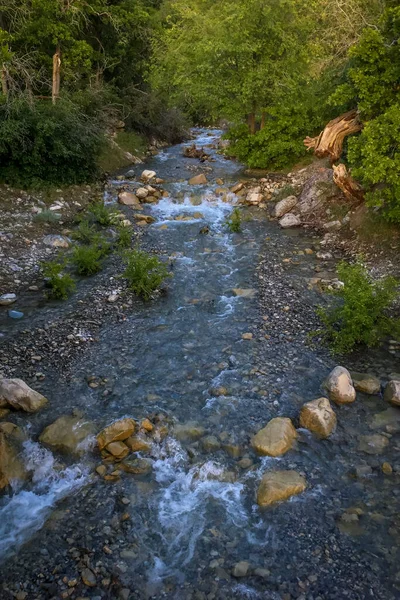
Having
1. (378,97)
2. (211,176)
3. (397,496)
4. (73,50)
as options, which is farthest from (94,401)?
(73,50)

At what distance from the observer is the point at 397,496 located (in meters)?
5.25

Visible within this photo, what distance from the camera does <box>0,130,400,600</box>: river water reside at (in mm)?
4453

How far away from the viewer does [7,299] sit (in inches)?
360

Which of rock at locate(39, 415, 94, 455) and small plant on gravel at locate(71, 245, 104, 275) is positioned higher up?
small plant on gravel at locate(71, 245, 104, 275)

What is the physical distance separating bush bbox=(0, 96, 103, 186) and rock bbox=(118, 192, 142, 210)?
142cm

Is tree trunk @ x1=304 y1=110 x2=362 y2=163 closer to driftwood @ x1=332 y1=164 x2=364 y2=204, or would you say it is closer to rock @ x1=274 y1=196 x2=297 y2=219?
driftwood @ x1=332 y1=164 x2=364 y2=204

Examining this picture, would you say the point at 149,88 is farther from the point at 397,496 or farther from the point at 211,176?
the point at 397,496

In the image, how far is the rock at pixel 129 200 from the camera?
14841 mm

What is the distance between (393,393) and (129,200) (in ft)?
35.7

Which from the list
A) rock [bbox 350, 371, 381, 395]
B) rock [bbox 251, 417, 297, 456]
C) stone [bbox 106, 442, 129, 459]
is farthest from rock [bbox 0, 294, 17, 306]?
rock [bbox 350, 371, 381, 395]

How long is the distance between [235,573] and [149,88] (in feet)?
74.9

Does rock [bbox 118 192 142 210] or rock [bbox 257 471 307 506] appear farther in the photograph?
rock [bbox 118 192 142 210]

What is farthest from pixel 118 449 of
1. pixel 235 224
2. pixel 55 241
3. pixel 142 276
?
pixel 235 224

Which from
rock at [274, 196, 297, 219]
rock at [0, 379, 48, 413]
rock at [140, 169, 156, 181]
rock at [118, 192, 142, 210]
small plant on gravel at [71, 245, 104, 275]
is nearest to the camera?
rock at [0, 379, 48, 413]
